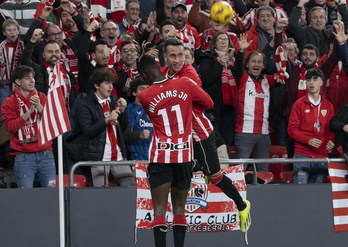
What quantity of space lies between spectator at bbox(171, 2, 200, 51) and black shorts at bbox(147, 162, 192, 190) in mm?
4957

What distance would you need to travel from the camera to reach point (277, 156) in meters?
13.4

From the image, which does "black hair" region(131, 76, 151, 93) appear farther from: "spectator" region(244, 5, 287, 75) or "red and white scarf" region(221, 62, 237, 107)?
"spectator" region(244, 5, 287, 75)

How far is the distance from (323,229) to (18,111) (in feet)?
15.0

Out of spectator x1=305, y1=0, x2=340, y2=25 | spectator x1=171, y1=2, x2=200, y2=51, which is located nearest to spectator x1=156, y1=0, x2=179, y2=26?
spectator x1=171, y1=2, x2=200, y2=51

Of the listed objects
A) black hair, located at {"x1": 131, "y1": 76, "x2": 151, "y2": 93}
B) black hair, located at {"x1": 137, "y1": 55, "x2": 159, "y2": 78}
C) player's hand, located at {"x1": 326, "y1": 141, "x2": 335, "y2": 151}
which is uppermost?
black hair, located at {"x1": 137, "y1": 55, "x2": 159, "y2": 78}

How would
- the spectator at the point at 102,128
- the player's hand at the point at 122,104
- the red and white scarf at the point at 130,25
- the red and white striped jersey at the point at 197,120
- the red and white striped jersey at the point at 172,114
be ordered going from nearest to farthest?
the red and white striped jersey at the point at 172,114 → the red and white striped jersey at the point at 197,120 → the spectator at the point at 102,128 → the player's hand at the point at 122,104 → the red and white scarf at the point at 130,25

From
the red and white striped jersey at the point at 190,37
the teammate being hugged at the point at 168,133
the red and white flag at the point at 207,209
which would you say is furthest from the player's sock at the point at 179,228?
the red and white striped jersey at the point at 190,37

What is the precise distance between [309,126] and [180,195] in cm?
346

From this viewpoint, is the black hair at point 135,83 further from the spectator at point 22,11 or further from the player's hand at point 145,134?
the spectator at point 22,11

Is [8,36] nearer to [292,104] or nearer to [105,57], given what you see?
[105,57]

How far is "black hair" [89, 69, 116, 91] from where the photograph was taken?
39.8 ft

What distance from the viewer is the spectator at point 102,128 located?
39.0ft

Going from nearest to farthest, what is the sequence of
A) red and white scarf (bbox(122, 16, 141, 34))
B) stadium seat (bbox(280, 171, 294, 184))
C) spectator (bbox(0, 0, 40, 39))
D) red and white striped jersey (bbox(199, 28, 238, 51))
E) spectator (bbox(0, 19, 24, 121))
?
stadium seat (bbox(280, 171, 294, 184)), spectator (bbox(0, 19, 24, 121)), spectator (bbox(0, 0, 40, 39)), red and white striped jersey (bbox(199, 28, 238, 51)), red and white scarf (bbox(122, 16, 141, 34))

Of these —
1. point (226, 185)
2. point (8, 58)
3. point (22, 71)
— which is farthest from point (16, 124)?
point (226, 185)
